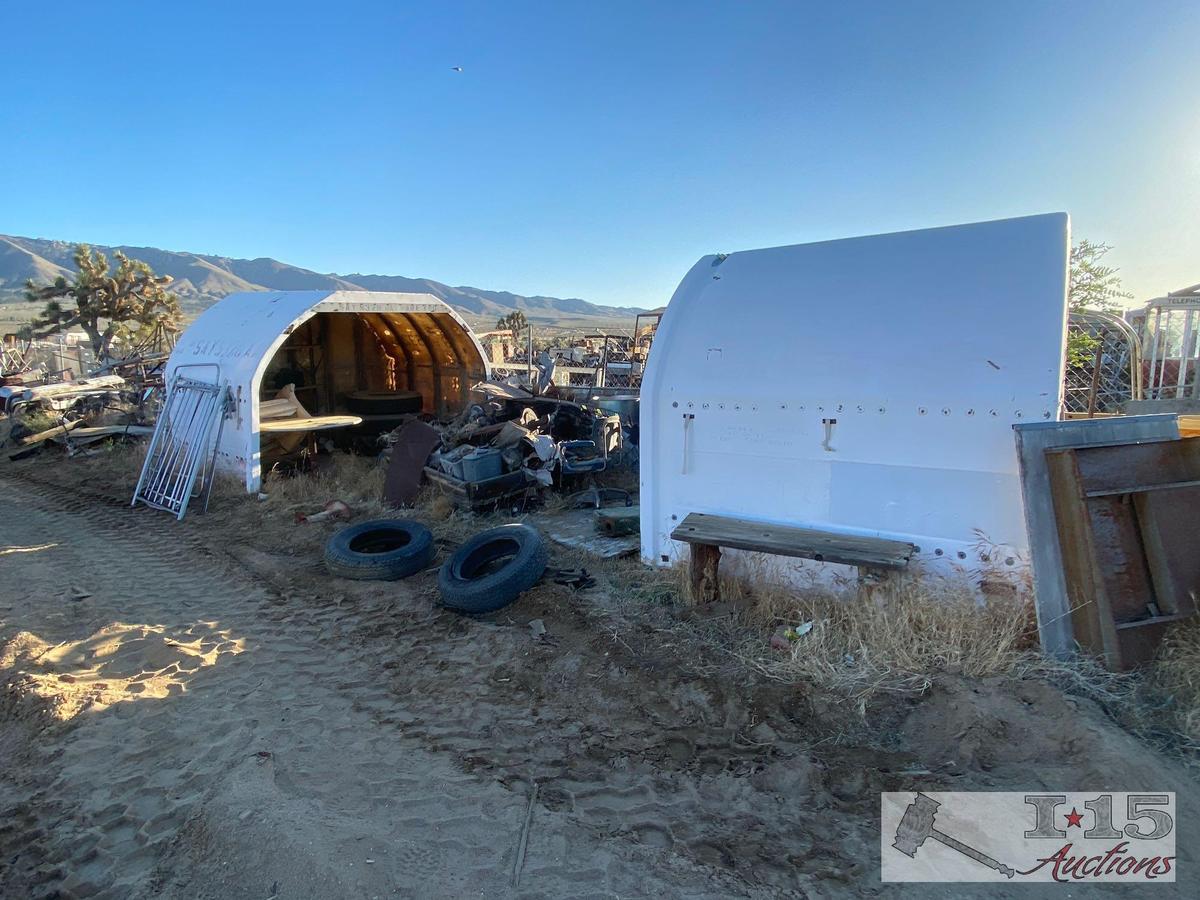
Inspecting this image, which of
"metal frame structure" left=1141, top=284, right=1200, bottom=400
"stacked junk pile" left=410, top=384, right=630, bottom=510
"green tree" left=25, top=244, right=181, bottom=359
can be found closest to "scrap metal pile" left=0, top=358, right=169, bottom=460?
"stacked junk pile" left=410, top=384, right=630, bottom=510

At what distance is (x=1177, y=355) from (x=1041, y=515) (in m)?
8.69

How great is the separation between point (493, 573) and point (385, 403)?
8.08 m

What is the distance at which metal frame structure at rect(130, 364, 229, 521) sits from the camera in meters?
9.42

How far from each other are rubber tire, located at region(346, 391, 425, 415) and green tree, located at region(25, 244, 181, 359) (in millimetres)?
18256

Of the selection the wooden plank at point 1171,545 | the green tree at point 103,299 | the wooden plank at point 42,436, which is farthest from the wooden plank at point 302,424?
the green tree at point 103,299

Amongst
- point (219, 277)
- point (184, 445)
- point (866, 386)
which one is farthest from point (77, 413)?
point (219, 277)

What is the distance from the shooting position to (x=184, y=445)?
33.2ft

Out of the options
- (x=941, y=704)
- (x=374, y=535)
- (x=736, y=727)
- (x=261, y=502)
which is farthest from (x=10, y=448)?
(x=941, y=704)

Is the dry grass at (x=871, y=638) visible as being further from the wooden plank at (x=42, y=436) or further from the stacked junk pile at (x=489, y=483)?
the wooden plank at (x=42, y=436)

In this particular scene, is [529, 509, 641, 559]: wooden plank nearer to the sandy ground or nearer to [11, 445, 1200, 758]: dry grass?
[11, 445, 1200, 758]: dry grass

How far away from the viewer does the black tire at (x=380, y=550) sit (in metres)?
6.51

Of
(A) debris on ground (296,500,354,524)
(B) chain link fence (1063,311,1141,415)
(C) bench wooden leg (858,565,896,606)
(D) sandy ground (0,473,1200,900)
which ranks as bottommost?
(D) sandy ground (0,473,1200,900)

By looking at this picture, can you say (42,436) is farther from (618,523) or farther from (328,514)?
(618,523)

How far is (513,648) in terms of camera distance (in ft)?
16.2
